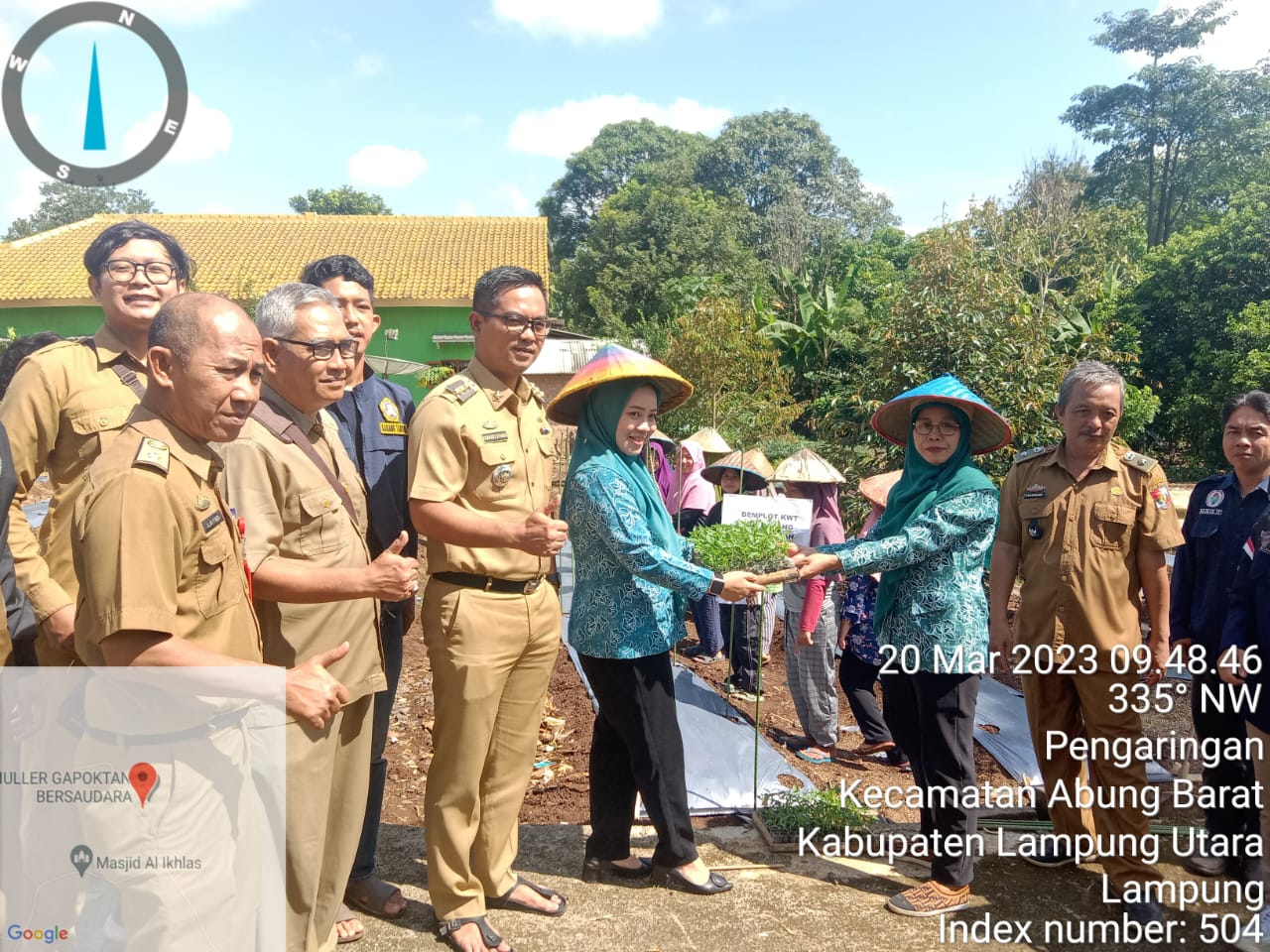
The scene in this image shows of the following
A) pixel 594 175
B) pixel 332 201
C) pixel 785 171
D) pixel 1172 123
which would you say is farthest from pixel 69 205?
pixel 1172 123

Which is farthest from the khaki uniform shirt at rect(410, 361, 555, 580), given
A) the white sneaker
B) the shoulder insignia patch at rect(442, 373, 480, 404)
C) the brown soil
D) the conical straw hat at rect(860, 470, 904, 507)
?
the white sneaker

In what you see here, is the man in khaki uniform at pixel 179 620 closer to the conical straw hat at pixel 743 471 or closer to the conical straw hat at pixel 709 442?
the conical straw hat at pixel 743 471

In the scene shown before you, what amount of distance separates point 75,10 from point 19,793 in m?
3.00

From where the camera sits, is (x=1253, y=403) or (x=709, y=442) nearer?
(x=1253, y=403)

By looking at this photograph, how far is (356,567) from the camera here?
2.64m

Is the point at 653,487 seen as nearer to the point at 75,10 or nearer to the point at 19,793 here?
the point at 19,793

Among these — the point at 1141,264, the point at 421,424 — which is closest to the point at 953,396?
the point at 421,424

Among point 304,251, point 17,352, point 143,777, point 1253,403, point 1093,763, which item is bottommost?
point 1093,763

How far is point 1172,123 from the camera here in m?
38.0

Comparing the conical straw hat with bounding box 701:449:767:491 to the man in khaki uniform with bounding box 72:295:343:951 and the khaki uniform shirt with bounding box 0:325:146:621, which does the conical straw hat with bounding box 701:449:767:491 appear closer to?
the khaki uniform shirt with bounding box 0:325:146:621

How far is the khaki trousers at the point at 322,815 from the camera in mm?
2525

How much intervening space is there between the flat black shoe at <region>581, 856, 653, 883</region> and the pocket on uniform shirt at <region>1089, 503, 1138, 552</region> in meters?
2.26

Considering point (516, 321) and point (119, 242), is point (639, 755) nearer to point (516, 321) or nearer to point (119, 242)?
point (516, 321)

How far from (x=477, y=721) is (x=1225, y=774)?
335 centimetres
